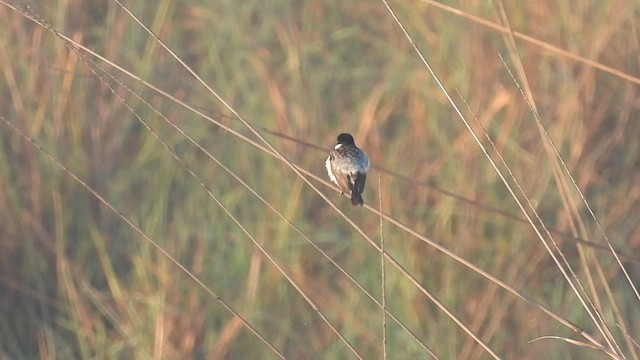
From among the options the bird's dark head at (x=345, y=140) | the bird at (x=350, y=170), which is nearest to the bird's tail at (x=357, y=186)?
the bird at (x=350, y=170)

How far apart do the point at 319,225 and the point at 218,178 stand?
0.91ft

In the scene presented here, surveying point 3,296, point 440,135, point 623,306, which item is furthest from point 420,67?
point 3,296

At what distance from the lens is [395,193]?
3.18m

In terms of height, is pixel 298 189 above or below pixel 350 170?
below

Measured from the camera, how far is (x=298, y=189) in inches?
127

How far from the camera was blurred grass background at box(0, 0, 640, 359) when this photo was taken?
9.63ft

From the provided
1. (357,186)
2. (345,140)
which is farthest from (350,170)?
(345,140)

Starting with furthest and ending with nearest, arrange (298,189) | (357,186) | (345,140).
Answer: (298,189), (345,140), (357,186)

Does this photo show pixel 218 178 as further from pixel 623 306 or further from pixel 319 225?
pixel 623 306

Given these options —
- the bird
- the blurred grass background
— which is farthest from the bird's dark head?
the blurred grass background

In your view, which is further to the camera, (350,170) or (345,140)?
(345,140)

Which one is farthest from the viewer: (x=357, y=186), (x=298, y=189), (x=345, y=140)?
(x=298, y=189)

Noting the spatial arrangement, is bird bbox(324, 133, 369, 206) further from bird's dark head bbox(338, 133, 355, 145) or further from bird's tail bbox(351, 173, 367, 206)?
bird's dark head bbox(338, 133, 355, 145)

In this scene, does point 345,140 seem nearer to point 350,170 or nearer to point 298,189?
A: point 350,170
